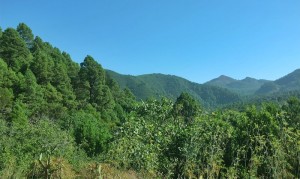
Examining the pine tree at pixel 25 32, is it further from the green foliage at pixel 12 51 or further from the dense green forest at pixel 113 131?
the green foliage at pixel 12 51

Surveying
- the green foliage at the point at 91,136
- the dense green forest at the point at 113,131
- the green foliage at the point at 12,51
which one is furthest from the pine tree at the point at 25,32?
the green foliage at the point at 91,136

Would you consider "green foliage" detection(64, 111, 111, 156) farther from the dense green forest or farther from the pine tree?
the pine tree

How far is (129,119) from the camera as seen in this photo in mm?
15078

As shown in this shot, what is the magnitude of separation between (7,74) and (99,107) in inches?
653

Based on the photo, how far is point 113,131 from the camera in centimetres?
1645

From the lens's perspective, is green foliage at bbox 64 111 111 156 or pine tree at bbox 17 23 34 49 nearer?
green foliage at bbox 64 111 111 156

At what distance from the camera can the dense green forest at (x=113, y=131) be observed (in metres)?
5.75

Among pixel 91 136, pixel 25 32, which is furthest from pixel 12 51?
pixel 91 136

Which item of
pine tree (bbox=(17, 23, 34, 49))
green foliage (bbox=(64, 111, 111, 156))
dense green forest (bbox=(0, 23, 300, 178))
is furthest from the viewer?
pine tree (bbox=(17, 23, 34, 49))

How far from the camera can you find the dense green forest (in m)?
5.75

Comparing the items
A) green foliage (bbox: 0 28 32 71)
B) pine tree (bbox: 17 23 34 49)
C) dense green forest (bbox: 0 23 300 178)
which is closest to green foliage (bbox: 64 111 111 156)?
dense green forest (bbox: 0 23 300 178)

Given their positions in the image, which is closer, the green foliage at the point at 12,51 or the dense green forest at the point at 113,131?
the dense green forest at the point at 113,131

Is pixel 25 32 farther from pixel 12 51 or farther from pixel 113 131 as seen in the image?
pixel 113 131

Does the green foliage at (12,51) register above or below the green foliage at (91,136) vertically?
above
